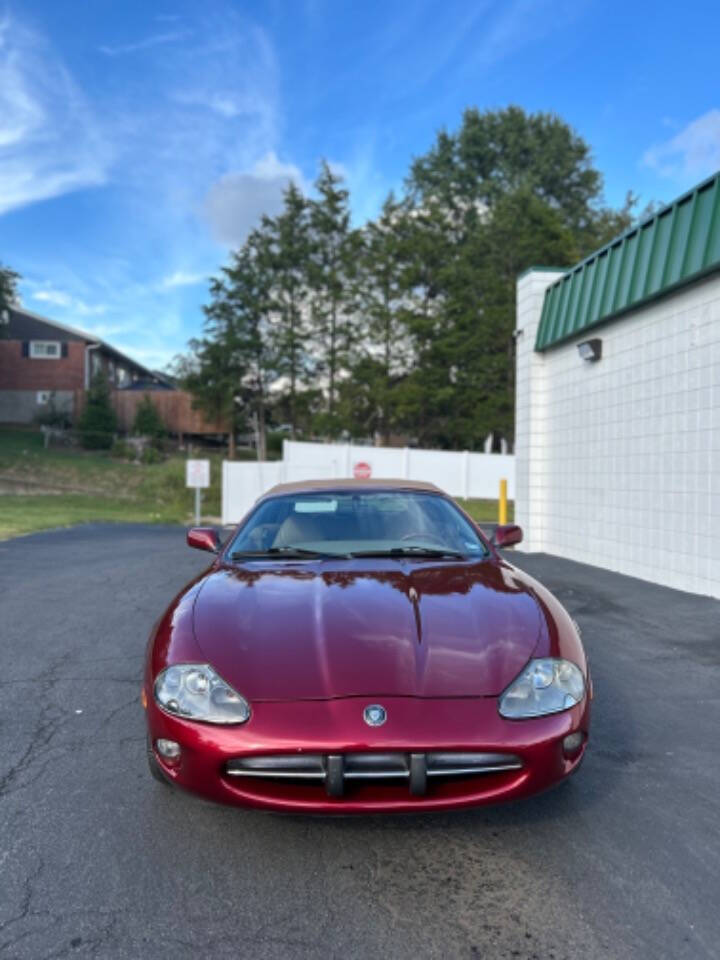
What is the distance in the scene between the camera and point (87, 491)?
1067 inches

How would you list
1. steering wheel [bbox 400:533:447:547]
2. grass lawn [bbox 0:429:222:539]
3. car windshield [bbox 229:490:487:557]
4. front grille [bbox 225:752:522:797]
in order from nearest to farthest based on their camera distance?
front grille [bbox 225:752:522:797]
car windshield [bbox 229:490:487:557]
steering wheel [bbox 400:533:447:547]
grass lawn [bbox 0:429:222:539]

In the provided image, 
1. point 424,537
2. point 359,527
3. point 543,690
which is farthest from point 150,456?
point 543,690

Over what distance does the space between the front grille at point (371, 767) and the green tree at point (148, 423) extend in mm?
36418

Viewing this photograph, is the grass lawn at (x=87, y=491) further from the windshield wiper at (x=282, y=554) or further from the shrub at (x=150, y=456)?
the windshield wiper at (x=282, y=554)

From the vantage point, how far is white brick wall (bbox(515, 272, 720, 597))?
7.35 meters

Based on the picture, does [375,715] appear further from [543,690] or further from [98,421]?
[98,421]

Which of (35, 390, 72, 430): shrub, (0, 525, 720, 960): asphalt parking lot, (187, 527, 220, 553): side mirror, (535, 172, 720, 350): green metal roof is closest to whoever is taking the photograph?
(0, 525, 720, 960): asphalt parking lot

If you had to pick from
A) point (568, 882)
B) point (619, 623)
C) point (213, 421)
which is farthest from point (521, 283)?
point (213, 421)

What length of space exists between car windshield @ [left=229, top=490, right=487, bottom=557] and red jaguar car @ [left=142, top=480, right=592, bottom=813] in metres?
0.47

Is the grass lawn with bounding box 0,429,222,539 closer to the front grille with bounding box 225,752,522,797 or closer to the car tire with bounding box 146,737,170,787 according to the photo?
the car tire with bounding box 146,737,170,787

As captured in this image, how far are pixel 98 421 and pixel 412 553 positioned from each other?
35.9 m

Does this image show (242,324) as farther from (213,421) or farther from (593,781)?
(593,781)

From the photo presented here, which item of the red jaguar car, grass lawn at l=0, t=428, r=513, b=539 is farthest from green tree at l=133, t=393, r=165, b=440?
the red jaguar car

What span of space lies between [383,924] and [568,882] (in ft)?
2.14
